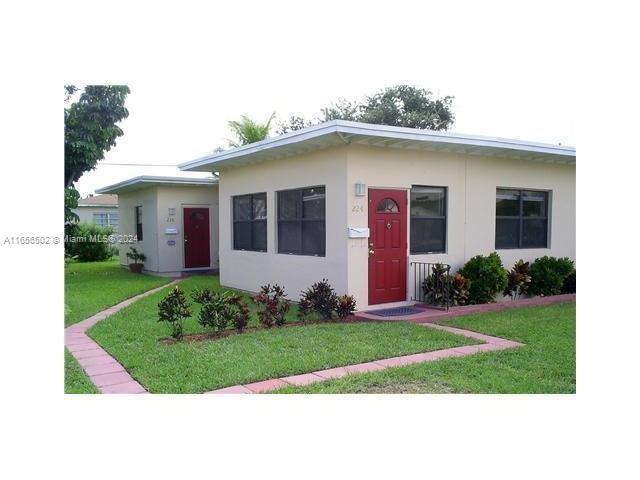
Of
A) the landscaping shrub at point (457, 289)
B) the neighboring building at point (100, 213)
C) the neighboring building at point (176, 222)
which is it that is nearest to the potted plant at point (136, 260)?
the neighboring building at point (176, 222)

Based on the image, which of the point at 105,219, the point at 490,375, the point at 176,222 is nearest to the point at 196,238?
the point at 176,222

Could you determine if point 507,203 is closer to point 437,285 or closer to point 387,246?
point 437,285

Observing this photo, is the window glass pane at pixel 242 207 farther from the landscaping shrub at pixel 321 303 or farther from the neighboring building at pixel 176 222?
the landscaping shrub at pixel 321 303

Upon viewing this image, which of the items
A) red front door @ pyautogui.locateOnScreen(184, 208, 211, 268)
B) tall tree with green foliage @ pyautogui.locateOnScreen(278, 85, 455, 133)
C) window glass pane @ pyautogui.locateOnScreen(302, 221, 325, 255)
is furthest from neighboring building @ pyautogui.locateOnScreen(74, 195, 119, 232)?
window glass pane @ pyautogui.locateOnScreen(302, 221, 325, 255)

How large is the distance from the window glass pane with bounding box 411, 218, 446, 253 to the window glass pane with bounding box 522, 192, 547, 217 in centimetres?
205

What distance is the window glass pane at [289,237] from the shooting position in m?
8.86

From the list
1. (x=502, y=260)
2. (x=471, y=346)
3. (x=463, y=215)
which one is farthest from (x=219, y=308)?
(x=502, y=260)

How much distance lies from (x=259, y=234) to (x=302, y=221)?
1523mm

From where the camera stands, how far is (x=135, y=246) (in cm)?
1488

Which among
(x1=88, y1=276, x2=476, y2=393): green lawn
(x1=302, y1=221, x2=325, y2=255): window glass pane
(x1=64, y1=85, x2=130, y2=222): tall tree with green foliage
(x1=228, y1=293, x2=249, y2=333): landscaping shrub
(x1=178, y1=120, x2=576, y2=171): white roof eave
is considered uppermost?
(x1=64, y1=85, x2=130, y2=222): tall tree with green foliage

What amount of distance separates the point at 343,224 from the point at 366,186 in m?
0.65

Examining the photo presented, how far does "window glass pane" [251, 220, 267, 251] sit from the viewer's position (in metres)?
9.80

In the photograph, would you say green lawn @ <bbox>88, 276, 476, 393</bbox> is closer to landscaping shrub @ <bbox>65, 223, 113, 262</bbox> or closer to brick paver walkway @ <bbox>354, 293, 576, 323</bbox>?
brick paver walkway @ <bbox>354, 293, 576, 323</bbox>

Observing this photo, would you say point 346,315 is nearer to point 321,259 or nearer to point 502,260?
point 321,259
